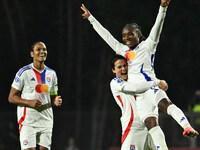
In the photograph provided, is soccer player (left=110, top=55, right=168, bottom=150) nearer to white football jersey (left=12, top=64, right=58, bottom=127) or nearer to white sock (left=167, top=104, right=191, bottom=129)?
white sock (left=167, top=104, right=191, bottom=129)

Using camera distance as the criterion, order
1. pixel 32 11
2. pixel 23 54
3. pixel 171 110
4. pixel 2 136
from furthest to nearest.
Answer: pixel 32 11
pixel 23 54
pixel 2 136
pixel 171 110

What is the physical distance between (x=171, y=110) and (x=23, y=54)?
32.3 ft

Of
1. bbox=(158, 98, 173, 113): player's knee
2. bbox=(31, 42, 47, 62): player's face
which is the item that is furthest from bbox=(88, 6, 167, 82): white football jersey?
bbox=(31, 42, 47, 62): player's face

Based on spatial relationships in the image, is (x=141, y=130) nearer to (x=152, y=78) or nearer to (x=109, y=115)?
(x=152, y=78)

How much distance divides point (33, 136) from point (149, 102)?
160 cm

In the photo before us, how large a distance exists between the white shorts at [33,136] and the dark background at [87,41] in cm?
775

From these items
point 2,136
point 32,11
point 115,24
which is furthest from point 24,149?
point 32,11

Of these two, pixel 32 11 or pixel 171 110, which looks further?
pixel 32 11

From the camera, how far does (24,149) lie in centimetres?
628

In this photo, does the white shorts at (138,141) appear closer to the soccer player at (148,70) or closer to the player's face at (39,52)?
the soccer player at (148,70)

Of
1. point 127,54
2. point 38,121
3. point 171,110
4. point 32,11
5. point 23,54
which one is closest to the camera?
point 171,110

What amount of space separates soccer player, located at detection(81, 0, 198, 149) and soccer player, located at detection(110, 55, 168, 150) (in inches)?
4.7

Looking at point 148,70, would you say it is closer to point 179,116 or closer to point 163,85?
point 163,85

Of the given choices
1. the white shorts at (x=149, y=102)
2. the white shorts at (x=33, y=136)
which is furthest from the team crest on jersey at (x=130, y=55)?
the white shorts at (x=33, y=136)
